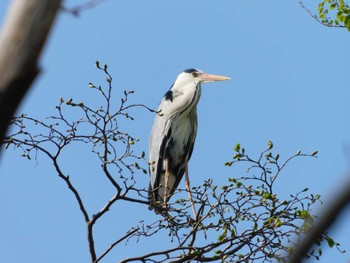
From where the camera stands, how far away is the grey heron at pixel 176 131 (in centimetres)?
788

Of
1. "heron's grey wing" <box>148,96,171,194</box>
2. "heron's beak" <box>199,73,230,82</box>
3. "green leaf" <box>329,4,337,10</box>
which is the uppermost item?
"heron's beak" <box>199,73,230,82</box>

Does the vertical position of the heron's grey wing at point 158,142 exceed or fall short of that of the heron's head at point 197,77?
→ it falls short

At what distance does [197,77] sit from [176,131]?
39.0 inches

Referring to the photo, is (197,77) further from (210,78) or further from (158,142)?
(158,142)

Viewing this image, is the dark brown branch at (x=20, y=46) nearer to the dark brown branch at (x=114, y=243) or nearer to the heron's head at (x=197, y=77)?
the dark brown branch at (x=114, y=243)

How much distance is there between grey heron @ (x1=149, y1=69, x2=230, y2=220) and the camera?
7879 millimetres

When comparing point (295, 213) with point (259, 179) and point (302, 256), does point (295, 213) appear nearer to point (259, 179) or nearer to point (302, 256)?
point (259, 179)

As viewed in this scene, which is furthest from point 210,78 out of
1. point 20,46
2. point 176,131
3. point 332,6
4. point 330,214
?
point 330,214

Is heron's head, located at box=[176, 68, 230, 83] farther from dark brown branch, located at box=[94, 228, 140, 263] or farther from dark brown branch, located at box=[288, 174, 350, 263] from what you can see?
dark brown branch, located at box=[288, 174, 350, 263]

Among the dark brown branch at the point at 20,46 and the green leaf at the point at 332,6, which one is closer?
the dark brown branch at the point at 20,46

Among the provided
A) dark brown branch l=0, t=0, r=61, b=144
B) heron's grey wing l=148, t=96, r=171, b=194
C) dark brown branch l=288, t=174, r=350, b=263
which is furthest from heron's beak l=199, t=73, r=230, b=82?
dark brown branch l=288, t=174, r=350, b=263

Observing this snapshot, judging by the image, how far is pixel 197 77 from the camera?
898 cm

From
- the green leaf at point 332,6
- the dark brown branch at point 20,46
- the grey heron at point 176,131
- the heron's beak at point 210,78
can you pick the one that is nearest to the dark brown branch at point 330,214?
the dark brown branch at point 20,46

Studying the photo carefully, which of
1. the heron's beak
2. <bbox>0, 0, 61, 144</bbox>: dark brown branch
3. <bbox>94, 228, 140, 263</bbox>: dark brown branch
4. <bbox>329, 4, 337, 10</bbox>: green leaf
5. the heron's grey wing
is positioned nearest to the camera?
<bbox>0, 0, 61, 144</bbox>: dark brown branch
